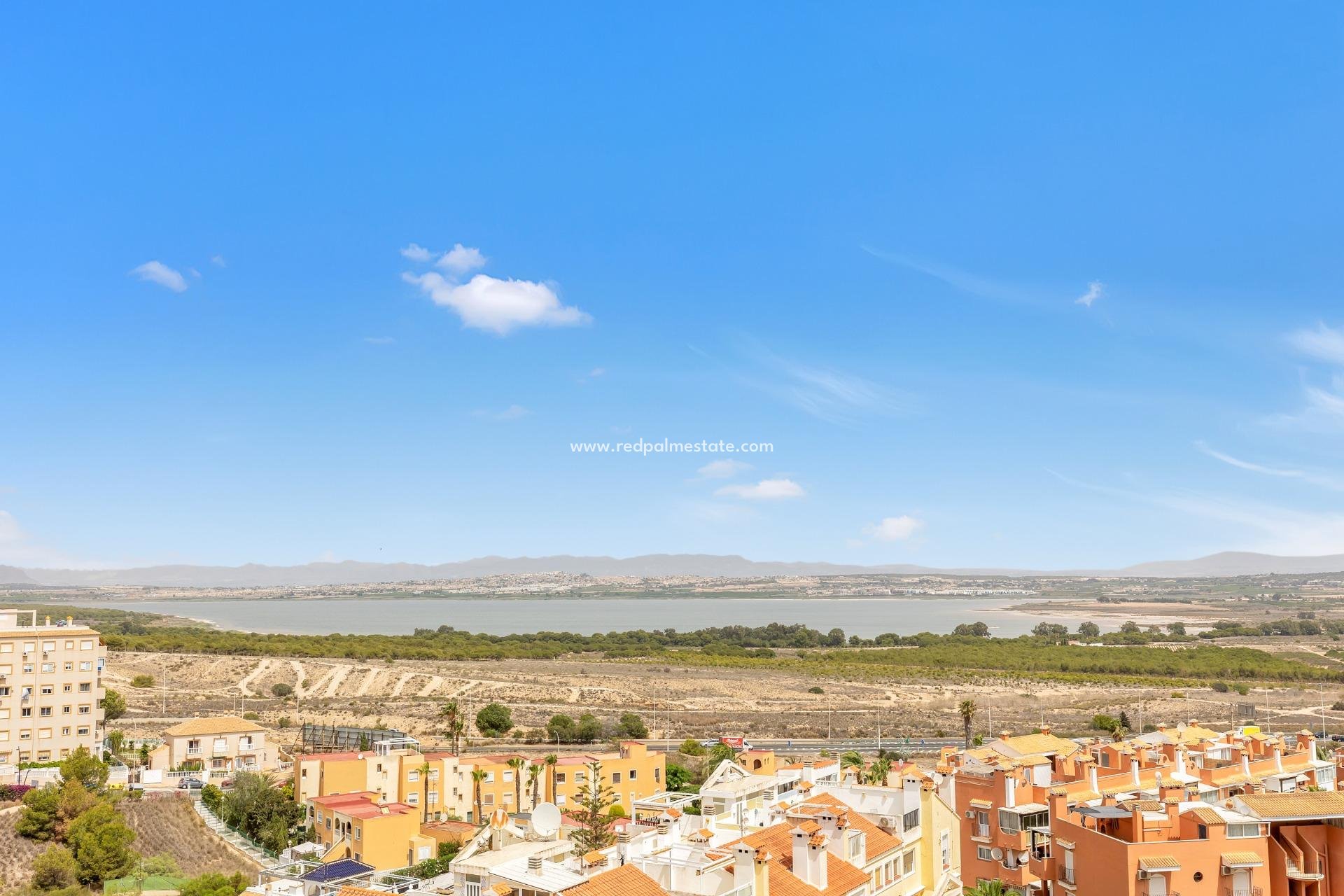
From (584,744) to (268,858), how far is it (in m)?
23.2

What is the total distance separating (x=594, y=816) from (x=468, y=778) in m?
11.2

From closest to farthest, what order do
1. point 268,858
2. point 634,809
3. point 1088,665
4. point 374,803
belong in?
1. point 634,809
2. point 268,858
3. point 374,803
4. point 1088,665

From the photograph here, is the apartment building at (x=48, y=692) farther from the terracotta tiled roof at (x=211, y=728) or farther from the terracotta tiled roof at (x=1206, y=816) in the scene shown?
the terracotta tiled roof at (x=1206, y=816)

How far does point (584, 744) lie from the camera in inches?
1984

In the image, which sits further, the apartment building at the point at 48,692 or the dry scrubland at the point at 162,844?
the apartment building at the point at 48,692

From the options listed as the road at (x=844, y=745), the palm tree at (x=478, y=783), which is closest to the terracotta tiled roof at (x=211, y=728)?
the palm tree at (x=478, y=783)

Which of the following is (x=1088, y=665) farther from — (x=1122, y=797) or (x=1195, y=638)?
(x=1122, y=797)

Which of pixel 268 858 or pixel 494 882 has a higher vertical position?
pixel 494 882

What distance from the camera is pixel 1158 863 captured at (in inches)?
725

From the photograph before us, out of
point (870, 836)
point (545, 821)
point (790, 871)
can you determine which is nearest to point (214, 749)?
point (545, 821)

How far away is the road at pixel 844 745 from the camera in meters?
47.1

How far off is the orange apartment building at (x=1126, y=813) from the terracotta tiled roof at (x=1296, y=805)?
47 centimetres

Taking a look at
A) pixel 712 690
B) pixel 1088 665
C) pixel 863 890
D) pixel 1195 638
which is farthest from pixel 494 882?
pixel 1195 638

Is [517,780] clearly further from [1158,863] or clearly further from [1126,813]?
[1158,863]
